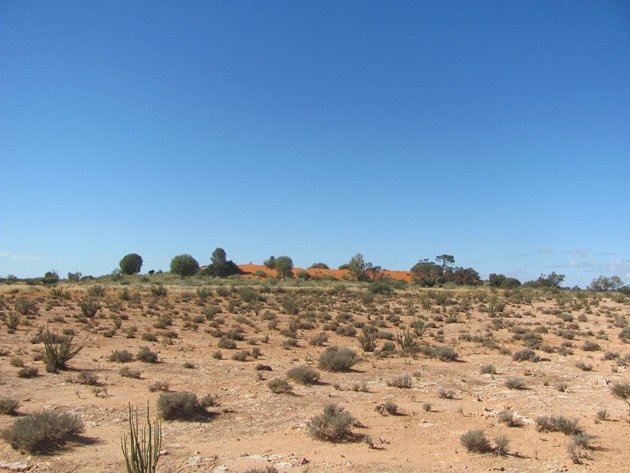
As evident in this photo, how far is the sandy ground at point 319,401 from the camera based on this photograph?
→ 26.9 feet

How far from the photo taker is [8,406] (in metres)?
10.1

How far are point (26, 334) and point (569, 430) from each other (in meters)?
19.6

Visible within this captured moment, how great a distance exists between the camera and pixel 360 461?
8164 mm

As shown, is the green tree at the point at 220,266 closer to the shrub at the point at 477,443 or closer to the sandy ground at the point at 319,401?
the sandy ground at the point at 319,401

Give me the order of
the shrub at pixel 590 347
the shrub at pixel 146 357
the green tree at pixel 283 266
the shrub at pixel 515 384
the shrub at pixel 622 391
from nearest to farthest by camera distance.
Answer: the shrub at pixel 622 391, the shrub at pixel 515 384, the shrub at pixel 146 357, the shrub at pixel 590 347, the green tree at pixel 283 266

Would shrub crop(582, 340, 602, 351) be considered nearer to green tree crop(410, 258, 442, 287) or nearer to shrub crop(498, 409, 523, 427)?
shrub crop(498, 409, 523, 427)

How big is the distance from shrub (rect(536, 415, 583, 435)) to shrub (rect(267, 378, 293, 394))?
5.71 metres

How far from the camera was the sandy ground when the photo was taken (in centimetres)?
820

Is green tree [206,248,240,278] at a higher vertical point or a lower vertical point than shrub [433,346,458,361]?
higher

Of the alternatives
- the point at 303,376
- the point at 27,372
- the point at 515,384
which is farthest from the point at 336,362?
the point at 27,372

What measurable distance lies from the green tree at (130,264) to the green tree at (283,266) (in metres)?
24.9

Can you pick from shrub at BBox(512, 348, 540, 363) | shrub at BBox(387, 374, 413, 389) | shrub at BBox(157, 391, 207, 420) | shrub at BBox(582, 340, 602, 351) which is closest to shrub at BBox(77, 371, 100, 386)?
shrub at BBox(157, 391, 207, 420)

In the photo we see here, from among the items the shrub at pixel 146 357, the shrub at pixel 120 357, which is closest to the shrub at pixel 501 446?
the shrub at pixel 146 357

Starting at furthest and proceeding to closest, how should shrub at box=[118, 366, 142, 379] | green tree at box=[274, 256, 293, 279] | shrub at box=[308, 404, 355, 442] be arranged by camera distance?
green tree at box=[274, 256, 293, 279] → shrub at box=[118, 366, 142, 379] → shrub at box=[308, 404, 355, 442]
